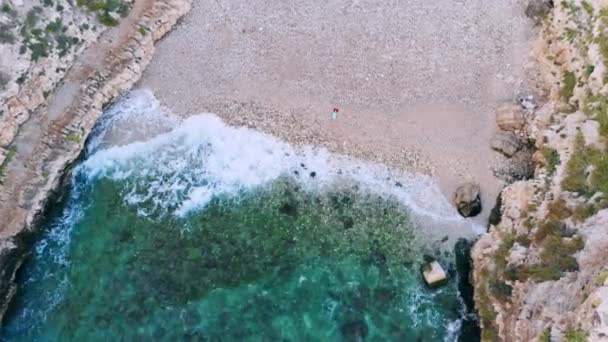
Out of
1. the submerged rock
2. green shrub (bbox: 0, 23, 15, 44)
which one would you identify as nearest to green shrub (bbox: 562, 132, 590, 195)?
the submerged rock

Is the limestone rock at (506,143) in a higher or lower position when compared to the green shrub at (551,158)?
lower

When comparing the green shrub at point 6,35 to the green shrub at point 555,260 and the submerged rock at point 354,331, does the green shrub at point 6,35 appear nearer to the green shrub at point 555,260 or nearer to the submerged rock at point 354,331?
the submerged rock at point 354,331

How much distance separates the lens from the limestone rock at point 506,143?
132ft

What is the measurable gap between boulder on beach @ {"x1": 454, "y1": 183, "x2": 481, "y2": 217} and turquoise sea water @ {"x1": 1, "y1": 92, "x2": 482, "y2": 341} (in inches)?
37.4

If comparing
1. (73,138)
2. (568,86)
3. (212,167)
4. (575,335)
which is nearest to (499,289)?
(575,335)

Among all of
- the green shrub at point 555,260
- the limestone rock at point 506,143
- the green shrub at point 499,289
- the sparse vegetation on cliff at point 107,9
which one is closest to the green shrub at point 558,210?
the green shrub at point 555,260

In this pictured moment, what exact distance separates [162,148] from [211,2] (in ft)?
42.5

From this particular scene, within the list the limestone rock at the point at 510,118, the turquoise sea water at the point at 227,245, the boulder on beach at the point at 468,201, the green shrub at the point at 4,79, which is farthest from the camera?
the limestone rock at the point at 510,118

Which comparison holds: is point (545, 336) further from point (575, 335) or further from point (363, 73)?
point (363, 73)

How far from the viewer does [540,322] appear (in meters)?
29.2

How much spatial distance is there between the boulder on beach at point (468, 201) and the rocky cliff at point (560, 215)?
5.45 ft

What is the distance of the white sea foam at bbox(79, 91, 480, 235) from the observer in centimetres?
3994

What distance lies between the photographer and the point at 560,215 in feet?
108

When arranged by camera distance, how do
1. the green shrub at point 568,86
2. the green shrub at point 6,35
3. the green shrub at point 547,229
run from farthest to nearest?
the green shrub at point 568,86
the green shrub at point 6,35
the green shrub at point 547,229
